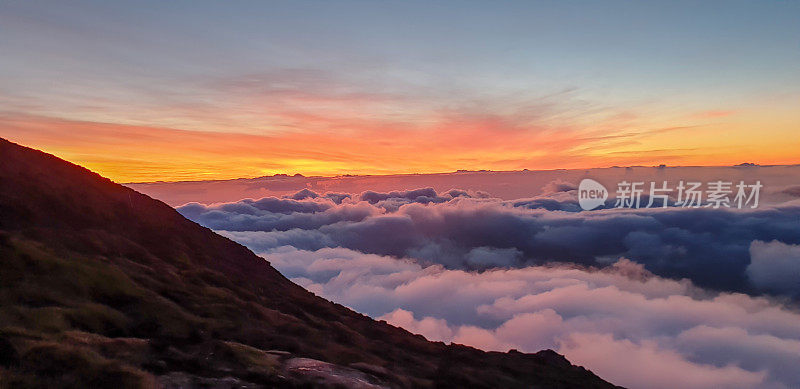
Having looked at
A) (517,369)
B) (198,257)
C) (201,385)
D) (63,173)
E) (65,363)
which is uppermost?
(63,173)

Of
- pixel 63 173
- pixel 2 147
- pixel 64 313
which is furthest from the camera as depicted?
pixel 63 173

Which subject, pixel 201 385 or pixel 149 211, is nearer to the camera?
pixel 201 385

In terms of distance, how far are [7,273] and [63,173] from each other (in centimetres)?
5789

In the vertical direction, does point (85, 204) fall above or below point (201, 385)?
above

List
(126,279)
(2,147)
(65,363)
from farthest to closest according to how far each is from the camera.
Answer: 1. (2,147)
2. (126,279)
3. (65,363)

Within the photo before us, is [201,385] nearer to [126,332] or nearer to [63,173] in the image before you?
[126,332]

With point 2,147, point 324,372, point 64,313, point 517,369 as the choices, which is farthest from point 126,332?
point 517,369

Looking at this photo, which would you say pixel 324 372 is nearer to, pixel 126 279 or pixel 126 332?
pixel 126 332

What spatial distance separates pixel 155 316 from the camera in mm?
41188

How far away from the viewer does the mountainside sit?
25.8 meters

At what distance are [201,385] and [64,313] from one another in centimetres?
1695

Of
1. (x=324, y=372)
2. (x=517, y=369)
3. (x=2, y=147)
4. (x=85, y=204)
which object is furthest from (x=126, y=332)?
(x=517, y=369)

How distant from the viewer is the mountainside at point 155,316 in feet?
84.7

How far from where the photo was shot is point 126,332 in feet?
118
